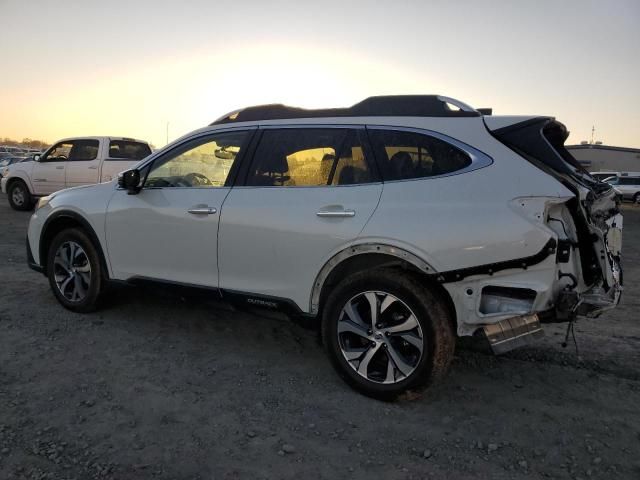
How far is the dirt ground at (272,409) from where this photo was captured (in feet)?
8.43

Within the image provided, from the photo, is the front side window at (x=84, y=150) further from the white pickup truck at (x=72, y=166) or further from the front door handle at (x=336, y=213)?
the front door handle at (x=336, y=213)

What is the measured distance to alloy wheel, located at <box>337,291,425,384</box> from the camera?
3.08 m

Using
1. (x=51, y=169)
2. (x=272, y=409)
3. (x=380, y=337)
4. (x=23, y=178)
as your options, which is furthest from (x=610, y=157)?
(x=272, y=409)

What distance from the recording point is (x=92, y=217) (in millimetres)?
4406

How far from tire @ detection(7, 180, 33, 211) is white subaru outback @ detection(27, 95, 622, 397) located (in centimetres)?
1122

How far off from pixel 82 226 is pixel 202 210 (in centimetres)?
150

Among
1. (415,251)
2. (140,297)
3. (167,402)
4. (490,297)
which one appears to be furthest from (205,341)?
(490,297)

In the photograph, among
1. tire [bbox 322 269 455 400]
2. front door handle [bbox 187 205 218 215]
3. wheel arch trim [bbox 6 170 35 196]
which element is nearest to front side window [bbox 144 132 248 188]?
front door handle [bbox 187 205 218 215]

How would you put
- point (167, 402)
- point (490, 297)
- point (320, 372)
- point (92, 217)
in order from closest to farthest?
point (490, 297), point (167, 402), point (320, 372), point (92, 217)

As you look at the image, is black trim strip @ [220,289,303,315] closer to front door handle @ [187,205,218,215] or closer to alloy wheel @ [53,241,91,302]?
front door handle @ [187,205,218,215]

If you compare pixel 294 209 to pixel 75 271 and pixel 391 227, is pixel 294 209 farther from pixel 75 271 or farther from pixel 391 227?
pixel 75 271

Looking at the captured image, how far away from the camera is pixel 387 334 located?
3.14 meters

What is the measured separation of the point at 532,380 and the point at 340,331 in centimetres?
149

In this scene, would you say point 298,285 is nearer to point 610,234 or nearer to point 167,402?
point 167,402
